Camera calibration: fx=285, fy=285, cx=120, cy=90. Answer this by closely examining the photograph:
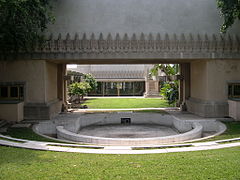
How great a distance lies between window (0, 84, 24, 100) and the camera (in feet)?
55.1

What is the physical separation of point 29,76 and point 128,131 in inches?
258

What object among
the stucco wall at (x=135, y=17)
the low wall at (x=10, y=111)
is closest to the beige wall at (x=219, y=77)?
the stucco wall at (x=135, y=17)

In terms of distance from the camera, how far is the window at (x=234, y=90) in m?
17.1

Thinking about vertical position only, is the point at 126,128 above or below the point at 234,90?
below

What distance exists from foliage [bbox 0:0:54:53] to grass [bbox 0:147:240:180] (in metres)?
6.66

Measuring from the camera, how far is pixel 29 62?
54.2 feet

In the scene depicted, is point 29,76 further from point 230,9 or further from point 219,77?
point 230,9

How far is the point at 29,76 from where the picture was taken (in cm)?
1658

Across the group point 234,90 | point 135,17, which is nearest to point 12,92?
point 135,17

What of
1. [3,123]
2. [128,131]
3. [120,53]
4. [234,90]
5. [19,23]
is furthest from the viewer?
[234,90]

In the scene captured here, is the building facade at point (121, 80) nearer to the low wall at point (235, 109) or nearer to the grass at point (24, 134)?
the low wall at point (235, 109)

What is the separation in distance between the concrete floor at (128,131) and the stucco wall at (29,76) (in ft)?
11.1

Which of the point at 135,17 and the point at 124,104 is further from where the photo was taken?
the point at 124,104

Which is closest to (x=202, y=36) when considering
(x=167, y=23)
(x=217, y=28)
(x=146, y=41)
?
(x=217, y=28)
